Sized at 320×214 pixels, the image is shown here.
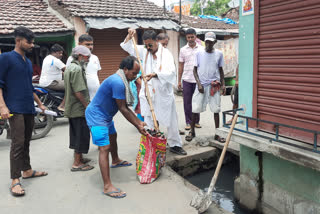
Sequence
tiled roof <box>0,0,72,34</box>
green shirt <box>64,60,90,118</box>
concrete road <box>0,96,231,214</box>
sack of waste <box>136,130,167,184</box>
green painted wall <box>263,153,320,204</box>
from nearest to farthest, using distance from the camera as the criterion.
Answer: green painted wall <box>263,153,320,204</box> < concrete road <box>0,96,231,214</box> < sack of waste <box>136,130,167,184</box> < green shirt <box>64,60,90,118</box> < tiled roof <box>0,0,72,34</box>

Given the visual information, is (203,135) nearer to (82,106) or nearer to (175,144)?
(175,144)

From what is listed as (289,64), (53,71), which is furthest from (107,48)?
(289,64)

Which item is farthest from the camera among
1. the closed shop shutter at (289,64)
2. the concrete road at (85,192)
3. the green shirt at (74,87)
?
the green shirt at (74,87)

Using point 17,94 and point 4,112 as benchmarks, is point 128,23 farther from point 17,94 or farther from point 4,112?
point 4,112

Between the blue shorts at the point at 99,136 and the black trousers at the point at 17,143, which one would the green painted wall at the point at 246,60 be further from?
the black trousers at the point at 17,143

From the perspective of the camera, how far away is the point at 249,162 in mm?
3459

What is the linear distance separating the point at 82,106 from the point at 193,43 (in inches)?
108

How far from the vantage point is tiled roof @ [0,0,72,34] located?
807 cm

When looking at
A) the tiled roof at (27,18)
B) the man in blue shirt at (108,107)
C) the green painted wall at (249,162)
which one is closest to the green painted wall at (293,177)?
the green painted wall at (249,162)

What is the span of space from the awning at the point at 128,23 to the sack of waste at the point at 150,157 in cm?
586

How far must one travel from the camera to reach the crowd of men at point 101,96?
3.04 metres

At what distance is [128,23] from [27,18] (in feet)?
10.6

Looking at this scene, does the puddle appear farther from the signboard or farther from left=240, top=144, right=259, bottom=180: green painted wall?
the signboard

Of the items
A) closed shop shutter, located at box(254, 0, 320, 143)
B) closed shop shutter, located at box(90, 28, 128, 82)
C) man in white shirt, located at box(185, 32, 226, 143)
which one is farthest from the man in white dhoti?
closed shop shutter, located at box(90, 28, 128, 82)
